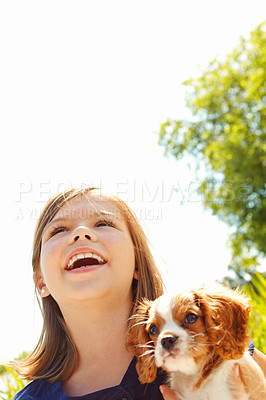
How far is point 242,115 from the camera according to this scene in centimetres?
2094

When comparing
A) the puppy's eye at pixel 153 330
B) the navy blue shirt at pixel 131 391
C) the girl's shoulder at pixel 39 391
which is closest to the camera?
the puppy's eye at pixel 153 330

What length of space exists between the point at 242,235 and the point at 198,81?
7.90 m

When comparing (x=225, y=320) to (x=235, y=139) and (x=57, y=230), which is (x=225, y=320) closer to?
(x=57, y=230)

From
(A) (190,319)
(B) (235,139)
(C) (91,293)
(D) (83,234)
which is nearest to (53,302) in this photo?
(C) (91,293)

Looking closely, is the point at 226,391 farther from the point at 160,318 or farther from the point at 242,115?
the point at 242,115

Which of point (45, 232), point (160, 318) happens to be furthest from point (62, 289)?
point (160, 318)

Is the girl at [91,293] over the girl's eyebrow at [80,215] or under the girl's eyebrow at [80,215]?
under

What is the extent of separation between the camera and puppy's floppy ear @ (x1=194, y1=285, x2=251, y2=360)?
2.19 metres

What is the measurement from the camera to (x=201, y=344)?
7.11ft

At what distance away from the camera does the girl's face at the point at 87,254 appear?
2.95 metres

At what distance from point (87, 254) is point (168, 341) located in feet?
3.31

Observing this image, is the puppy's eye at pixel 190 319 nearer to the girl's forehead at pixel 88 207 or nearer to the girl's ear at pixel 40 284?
the girl's forehead at pixel 88 207

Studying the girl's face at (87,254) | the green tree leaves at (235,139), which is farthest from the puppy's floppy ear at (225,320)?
the green tree leaves at (235,139)

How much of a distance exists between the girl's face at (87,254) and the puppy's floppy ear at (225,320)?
831 mm
